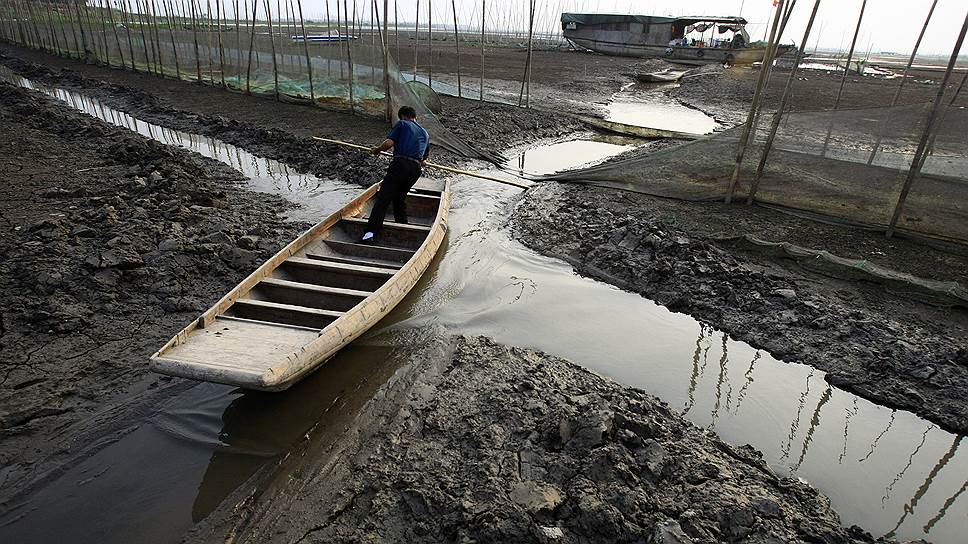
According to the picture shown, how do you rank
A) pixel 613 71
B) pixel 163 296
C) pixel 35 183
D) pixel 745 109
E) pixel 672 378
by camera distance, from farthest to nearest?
pixel 613 71 < pixel 745 109 < pixel 35 183 < pixel 163 296 < pixel 672 378

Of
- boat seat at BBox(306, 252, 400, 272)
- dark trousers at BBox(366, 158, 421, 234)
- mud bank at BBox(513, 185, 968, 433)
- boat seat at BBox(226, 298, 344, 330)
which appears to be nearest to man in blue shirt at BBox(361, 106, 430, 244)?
dark trousers at BBox(366, 158, 421, 234)

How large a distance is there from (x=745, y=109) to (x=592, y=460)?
1928 cm

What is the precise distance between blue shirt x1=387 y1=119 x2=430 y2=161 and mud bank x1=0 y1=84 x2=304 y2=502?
1.85 metres

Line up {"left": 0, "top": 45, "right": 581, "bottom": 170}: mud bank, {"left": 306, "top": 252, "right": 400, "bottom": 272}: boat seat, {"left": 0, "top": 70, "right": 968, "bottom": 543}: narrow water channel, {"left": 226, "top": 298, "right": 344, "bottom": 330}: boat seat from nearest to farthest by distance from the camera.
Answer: {"left": 0, "top": 70, "right": 968, "bottom": 543}: narrow water channel, {"left": 226, "top": 298, "right": 344, "bottom": 330}: boat seat, {"left": 306, "top": 252, "right": 400, "bottom": 272}: boat seat, {"left": 0, "top": 45, "right": 581, "bottom": 170}: mud bank

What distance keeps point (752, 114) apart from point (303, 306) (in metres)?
6.50

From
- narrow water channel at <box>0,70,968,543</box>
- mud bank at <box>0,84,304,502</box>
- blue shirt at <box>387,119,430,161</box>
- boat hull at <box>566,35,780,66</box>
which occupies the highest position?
boat hull at <box>566,35,780,66</box>

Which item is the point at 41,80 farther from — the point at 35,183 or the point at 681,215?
the point at 681,215

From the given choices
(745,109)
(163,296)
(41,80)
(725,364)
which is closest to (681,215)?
(725,364)

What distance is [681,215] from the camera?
7.74 m

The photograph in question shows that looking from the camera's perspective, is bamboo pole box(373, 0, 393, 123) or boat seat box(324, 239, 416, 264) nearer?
boat seat box(324, 239, 416, 264)

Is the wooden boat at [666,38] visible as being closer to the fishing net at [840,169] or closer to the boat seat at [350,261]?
the fishing net at [840,169]

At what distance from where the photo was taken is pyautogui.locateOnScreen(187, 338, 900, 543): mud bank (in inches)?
110

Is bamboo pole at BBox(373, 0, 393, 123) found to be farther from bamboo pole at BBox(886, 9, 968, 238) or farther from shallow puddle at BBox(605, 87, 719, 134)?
bamboo pole at BBox(886, 9, 968, 238)

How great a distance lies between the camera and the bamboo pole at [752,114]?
719 centimetres
